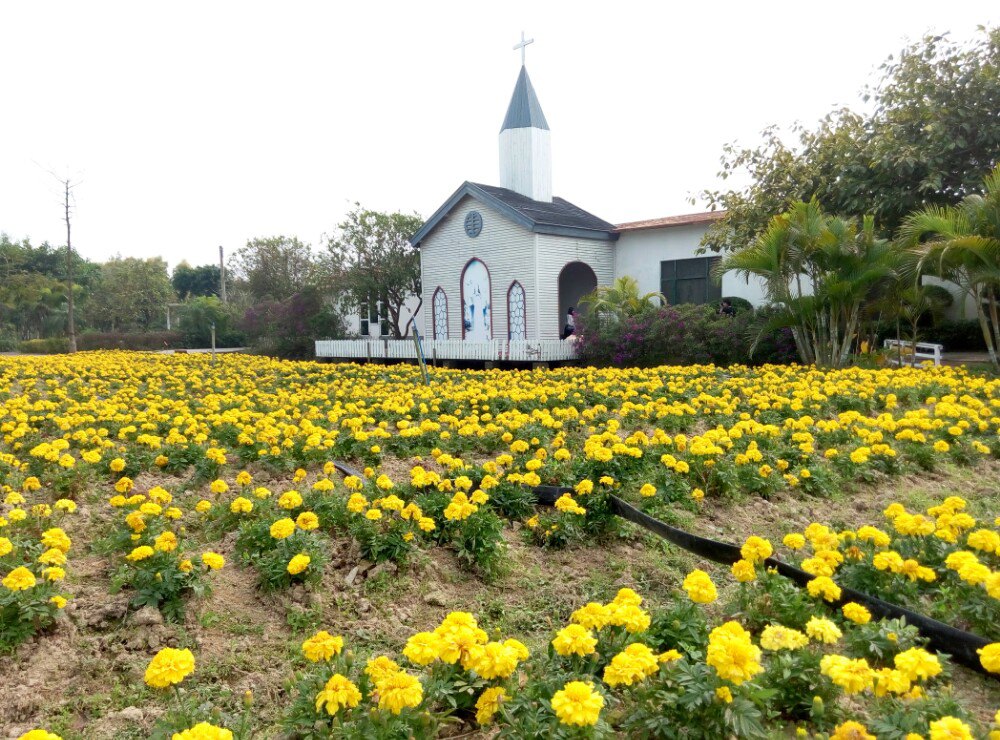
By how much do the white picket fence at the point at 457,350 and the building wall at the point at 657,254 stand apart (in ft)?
13.3

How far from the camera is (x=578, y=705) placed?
1.94m

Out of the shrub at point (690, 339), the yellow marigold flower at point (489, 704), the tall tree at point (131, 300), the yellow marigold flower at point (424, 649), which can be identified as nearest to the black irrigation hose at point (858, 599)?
the yellow marigold flower at point (489, 704)

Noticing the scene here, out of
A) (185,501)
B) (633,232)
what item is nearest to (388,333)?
(633,232)

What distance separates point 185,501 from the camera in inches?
198

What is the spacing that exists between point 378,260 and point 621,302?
430 inches

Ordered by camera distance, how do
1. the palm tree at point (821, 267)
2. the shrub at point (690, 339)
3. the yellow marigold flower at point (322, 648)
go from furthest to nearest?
1. the shrub at point (690, 339)
2. the palm tree at point (821, 267)
3. the yellow marigold flower at point (322, 648)

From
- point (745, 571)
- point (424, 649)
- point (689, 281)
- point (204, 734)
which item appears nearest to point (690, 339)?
point (689, 281)

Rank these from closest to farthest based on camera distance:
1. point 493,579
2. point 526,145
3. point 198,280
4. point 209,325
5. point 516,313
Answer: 1. point 493,579
2. point 516,313
3. point 526,145
4. point 209,325
5. point 198,280

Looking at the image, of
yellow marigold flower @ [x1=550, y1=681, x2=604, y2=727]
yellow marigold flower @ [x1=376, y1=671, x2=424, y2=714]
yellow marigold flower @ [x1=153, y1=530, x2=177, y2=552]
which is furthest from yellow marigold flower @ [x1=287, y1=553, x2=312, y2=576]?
yellow marigold flower @ [x1=550, y1=681, x2=604, y2=727]

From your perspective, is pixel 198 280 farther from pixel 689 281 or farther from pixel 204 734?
pixel 204 734

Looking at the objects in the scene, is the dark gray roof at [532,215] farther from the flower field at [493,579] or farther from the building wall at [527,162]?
the flower field at [493,579]

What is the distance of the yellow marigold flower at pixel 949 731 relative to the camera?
1.74m

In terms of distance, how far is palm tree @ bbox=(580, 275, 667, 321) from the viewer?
1844cm

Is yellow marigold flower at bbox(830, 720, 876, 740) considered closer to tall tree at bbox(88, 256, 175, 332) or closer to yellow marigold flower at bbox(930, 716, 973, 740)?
yellow marigold flower at bbox(930, 716, 973, 740)
